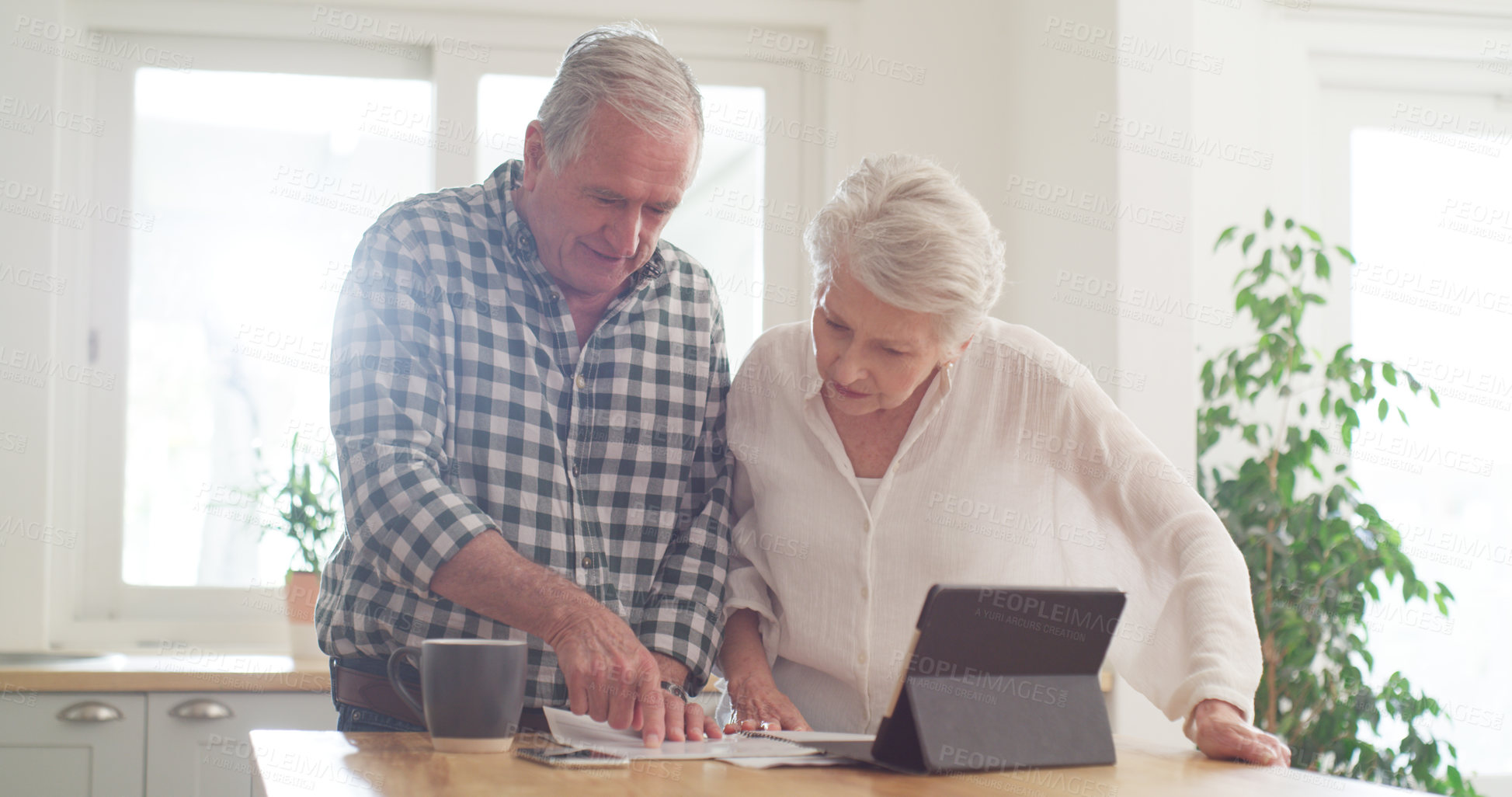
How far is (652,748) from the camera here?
1.06 meters

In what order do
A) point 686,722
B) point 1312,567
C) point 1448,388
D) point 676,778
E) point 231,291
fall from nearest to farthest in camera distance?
point 676,778 → point 686,722 → point 1312,567 → point 231,291 → point 1448,388

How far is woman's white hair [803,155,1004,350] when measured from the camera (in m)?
1.30

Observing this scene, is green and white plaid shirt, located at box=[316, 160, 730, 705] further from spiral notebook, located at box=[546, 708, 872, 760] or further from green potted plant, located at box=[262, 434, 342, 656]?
green potted plant, located at box=[262, 434, 342, 656]

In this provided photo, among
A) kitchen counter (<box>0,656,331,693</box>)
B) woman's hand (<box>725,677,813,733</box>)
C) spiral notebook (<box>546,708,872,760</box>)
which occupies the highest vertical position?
spiral notebook (<box>546,708,872,760</box>)

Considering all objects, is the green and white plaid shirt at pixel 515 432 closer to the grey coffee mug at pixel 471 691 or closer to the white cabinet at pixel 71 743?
the grey coffee mug at pixel 471 691

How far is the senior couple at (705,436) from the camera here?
131 cm

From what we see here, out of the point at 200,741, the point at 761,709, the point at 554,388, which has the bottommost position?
the point at 200,741

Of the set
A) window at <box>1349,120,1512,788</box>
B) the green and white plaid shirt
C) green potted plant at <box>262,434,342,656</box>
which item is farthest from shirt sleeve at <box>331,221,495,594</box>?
window at <box>1349,120,1512,788</box>

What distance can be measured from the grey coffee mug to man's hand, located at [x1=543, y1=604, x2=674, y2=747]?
0.22 ft

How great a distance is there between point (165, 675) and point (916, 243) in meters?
1.69

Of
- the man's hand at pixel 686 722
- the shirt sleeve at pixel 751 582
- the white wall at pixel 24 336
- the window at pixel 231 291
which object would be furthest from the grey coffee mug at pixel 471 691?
the white wall at pixel 24 336

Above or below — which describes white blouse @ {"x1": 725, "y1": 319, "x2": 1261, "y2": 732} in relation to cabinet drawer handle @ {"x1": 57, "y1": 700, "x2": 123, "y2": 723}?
above

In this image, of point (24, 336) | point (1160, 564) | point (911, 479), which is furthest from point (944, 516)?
point (24, 336)

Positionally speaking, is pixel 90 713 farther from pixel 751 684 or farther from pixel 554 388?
pixel 751 684
